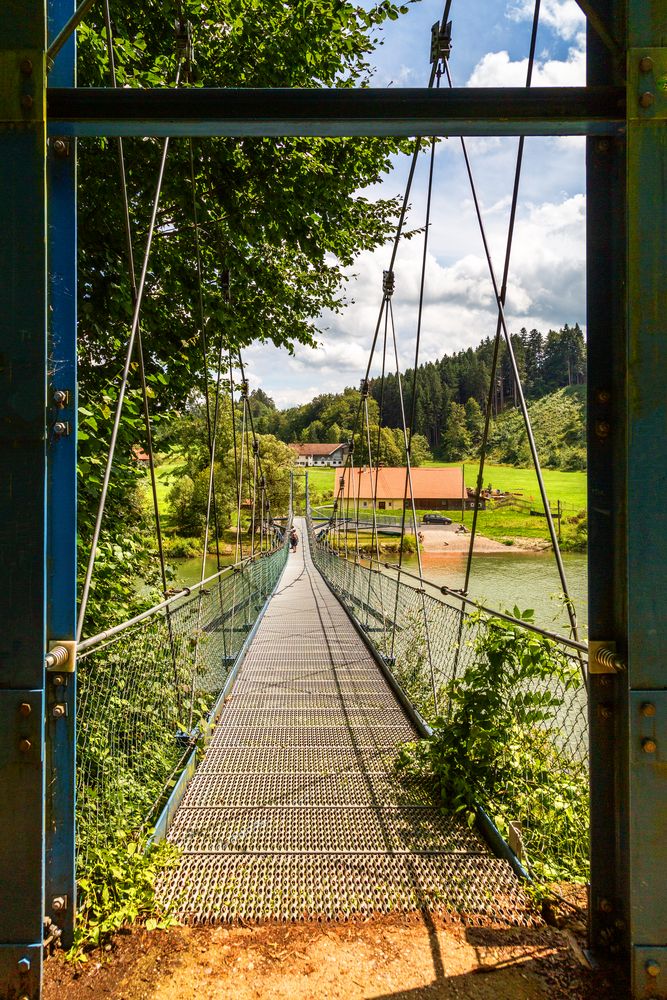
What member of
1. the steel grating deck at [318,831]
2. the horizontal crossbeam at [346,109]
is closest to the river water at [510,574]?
the steel grating deck at [318,831]

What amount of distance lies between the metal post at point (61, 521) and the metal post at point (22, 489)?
6 cm

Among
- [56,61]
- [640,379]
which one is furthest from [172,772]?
[56,61]

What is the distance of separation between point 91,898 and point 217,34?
4.54 meters

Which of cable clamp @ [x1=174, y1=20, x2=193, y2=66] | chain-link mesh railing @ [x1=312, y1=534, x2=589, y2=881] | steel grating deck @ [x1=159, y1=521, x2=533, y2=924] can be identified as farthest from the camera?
cable clamp @ [x1=174, y1=20, x2=193, y2=66]

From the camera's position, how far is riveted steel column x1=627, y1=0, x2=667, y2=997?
1.11 metres

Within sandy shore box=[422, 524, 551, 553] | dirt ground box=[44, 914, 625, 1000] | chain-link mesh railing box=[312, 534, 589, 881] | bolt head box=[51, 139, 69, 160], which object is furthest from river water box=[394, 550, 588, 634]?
bolt head box=[51, 139, 69, 160]

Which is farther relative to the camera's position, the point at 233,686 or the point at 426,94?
the point at 233,686

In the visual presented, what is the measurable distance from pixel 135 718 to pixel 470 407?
50.7 meters

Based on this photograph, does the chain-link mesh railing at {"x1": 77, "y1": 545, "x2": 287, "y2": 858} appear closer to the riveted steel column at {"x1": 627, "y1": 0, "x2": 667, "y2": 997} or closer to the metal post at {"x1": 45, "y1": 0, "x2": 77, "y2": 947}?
the metal post at {"x1": 45, "y1": 0, "x2": 77, "y2": 947}

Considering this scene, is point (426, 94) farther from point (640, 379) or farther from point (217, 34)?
point (217, 34)

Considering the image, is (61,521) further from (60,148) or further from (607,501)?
(607,501)

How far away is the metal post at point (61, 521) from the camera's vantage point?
1223 millimetres

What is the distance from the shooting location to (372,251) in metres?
5.56

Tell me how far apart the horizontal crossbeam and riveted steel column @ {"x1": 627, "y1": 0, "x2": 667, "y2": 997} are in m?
0.10
